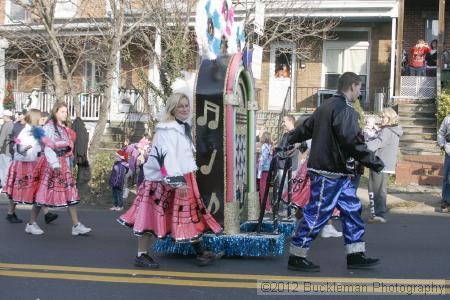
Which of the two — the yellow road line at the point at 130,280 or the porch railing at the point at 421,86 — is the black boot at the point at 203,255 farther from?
the porch railing at the point at 421,86

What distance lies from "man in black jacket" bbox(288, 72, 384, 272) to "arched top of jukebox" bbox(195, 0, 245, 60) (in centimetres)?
143

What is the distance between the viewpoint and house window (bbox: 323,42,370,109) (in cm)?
2055

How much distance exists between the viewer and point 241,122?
275 inches

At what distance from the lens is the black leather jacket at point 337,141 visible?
5.84 metres

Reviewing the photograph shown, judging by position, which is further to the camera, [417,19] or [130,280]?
[417,19]

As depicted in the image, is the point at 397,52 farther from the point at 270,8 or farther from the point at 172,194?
the point at 172,194

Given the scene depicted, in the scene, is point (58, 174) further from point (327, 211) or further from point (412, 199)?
point (412, 199)

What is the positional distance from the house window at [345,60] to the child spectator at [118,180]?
1095cm

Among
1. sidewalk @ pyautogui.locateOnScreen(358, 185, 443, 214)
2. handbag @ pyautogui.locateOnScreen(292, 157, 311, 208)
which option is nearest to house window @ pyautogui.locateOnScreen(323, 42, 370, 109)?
sidewalk @ pyautogui.locateOnScreen(358, 185, 443, 214)

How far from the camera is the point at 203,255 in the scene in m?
6.44

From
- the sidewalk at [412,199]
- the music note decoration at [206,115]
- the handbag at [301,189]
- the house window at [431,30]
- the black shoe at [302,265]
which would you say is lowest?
the sidewalk at [412,199]

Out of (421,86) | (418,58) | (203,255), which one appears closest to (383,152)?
(203,255)

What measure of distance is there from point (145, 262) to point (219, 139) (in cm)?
150

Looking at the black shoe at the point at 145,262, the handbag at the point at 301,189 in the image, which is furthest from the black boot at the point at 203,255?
the handbag at the point at 301,189
